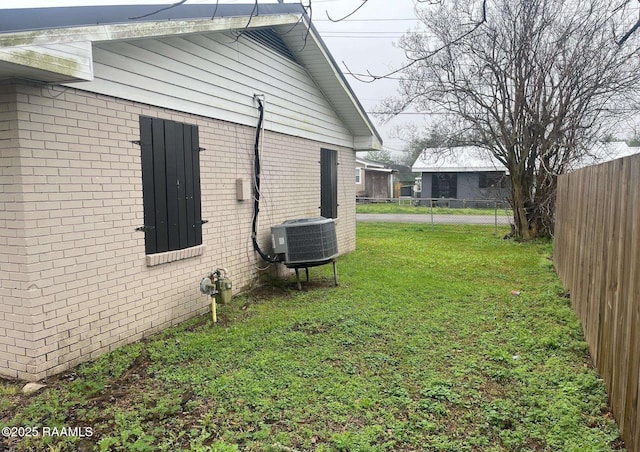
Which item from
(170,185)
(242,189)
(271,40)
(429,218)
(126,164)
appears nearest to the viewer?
(126,164)

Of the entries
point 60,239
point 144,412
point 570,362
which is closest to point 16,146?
point 60,239

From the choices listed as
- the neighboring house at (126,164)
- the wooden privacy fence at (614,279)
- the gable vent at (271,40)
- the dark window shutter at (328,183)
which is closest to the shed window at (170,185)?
the neighboring house at (126,164)

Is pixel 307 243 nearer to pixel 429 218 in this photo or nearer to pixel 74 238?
pixel 74 238

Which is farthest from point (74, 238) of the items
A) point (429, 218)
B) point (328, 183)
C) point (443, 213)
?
point (443, 213)

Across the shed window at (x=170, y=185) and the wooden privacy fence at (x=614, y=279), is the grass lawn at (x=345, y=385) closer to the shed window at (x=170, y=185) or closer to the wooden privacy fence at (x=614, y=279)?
the wooden privacy fence at (x=614, y=279)

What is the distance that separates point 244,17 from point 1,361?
4.49 metres

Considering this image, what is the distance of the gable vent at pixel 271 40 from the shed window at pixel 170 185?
217 centimetres

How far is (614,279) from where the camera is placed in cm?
325

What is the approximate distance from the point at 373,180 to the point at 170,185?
120ft

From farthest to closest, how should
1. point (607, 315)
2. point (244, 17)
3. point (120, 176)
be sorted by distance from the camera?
point (244, 17) → point (120, 176) → point (607, 315)

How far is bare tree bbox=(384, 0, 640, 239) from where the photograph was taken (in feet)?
35.5

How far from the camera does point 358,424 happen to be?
305cm

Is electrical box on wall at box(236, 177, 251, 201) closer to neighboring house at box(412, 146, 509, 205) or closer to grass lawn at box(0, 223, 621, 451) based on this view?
grass lawn at box(0, 223, 621, 451)

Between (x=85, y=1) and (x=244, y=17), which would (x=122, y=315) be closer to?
(x=244, y=17)
